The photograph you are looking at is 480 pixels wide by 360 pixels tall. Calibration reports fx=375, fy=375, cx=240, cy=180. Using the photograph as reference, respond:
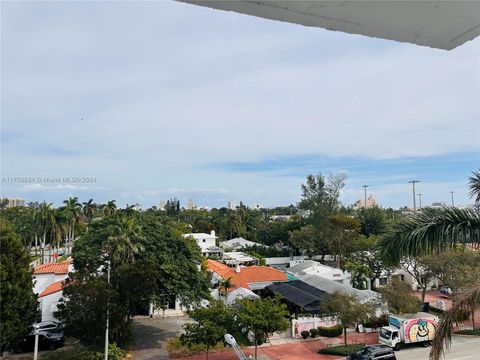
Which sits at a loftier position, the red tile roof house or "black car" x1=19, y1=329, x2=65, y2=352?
the red tile roof house

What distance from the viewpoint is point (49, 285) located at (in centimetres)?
2550

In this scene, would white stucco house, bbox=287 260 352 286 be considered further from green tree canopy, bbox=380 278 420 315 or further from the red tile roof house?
the red tile roof house

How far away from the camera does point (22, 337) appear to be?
51.6ft

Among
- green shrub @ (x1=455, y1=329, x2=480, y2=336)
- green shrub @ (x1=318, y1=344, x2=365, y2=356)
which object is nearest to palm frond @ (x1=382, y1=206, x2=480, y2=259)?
green shrub @ (x1=318, y1=344, x2=365, y2=356)

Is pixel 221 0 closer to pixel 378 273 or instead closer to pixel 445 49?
pixel 445 49

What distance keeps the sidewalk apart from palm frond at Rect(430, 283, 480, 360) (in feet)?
48.1

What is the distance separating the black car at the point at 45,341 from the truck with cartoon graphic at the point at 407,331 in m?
16.8

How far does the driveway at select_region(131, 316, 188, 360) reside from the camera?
18.7m

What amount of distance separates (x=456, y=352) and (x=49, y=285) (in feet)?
81.0

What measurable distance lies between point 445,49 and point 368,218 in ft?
168

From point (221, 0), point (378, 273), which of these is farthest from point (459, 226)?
point (378, 273)

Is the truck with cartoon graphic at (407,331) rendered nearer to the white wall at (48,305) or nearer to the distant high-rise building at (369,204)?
the white wall at (48,305)

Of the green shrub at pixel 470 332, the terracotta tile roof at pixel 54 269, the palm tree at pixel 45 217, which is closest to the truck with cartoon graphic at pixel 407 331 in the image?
the green shrub at pixel 470 332

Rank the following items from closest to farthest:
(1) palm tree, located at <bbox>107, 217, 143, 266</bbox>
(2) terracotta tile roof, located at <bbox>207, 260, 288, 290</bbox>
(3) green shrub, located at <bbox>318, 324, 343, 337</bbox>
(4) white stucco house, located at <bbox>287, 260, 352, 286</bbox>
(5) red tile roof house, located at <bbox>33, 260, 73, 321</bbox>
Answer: (1) palm tree, located at <bbox>107, 217, 143, 266</bbox>
(3) green shrub, located at <bbox>318, 324, 343, 337</bbox>
(5) red tile roof house, located at <bbox>33, 260, 73, 321</bbox>
(2) terracotta tile roof, located at <bbox>207, 260, 288, 290</bbox>
(4) white stucco house, located at <bbox>287, 260, 352, 286</bbox>
